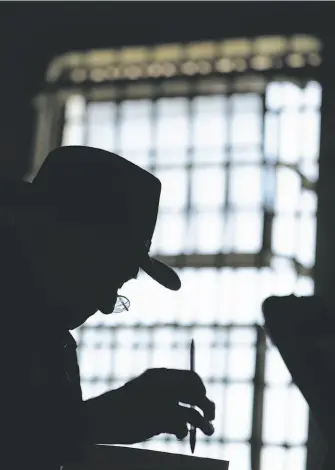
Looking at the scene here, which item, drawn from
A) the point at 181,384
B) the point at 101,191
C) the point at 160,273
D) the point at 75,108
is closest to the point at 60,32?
the point at 75,108

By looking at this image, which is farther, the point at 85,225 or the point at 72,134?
the point at 72,134

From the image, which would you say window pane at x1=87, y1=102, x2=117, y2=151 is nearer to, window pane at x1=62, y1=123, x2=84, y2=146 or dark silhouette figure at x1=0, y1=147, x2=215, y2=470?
window pane at x1=62, y1=123, x2=84, y2=146

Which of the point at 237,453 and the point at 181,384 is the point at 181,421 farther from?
the point at 237,453

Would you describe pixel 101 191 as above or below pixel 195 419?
above

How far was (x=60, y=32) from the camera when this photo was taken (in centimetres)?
638

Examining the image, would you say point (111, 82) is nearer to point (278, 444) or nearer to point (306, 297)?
point (278, 444)

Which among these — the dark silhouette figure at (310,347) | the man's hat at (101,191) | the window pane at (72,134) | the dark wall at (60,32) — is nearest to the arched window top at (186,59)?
the dark wall at (60,32)

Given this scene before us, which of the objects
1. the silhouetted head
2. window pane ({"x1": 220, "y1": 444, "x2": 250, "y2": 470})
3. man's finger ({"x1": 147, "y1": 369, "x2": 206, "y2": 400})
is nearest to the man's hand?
man's finger ({"x1": 147, "y1": 369, "x2": 206, "y2": 400})

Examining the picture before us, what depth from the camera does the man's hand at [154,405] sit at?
Result: 2158mm

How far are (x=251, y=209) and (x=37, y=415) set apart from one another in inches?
168

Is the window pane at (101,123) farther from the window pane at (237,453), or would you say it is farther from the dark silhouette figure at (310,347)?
the dark silhouette figure at (310,347)

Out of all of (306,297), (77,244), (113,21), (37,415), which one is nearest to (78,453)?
(37,415)

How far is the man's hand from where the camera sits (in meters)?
2.16

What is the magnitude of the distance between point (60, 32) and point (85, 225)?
4.44 m
